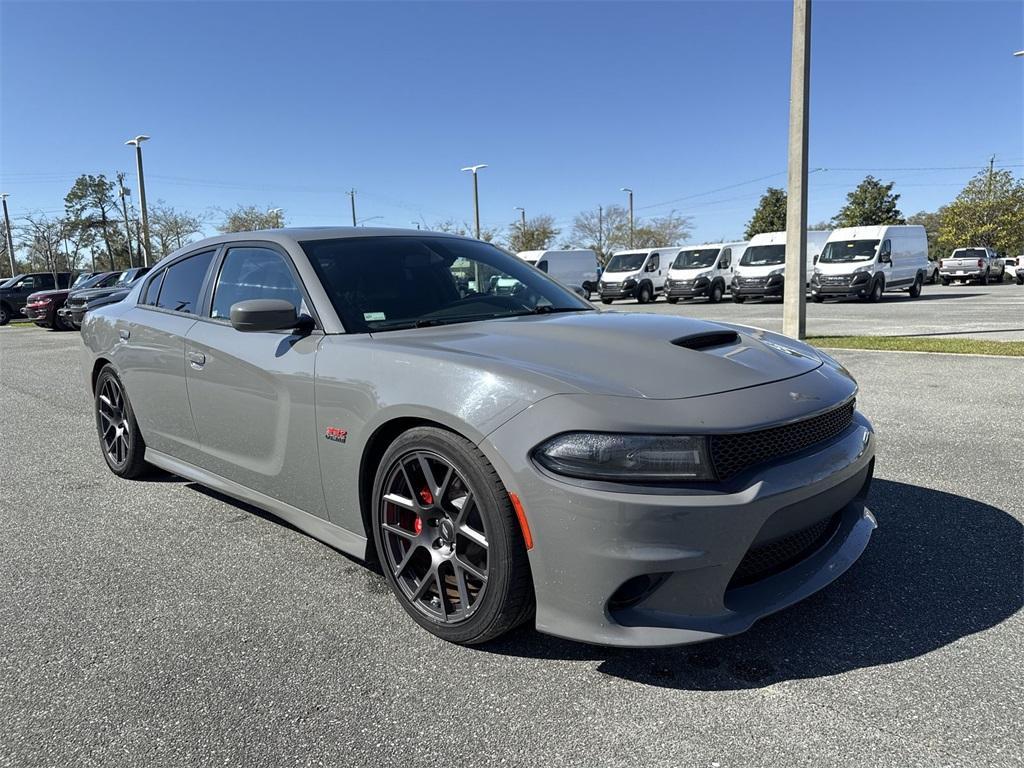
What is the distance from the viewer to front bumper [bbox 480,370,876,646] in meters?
2.14

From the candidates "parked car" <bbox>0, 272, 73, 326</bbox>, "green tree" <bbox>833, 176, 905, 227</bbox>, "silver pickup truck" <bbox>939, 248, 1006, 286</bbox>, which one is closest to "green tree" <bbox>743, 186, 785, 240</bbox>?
"green tree" <bbox>833, 176, 905, 227</bbox>

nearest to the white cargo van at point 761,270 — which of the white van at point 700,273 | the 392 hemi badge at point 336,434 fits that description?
Result: the white van at point 700,273

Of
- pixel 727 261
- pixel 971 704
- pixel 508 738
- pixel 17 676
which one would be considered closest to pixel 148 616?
pixel 17 676

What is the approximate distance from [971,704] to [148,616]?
2.85m

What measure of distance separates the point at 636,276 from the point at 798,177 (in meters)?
14.8

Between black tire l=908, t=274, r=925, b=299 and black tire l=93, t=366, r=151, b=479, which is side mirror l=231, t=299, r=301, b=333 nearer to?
black tire l=93, t=366, r=151, b=479

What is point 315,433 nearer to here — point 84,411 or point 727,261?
point 84,411

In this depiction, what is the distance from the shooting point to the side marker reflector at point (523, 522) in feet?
7.45

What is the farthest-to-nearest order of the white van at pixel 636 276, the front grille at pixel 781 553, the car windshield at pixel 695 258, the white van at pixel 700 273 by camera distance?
the white van at pixel 636 276 → the car windshield at pixel 695 258 → the white van at pixel 700 273 → the front grille at pixel 781 553

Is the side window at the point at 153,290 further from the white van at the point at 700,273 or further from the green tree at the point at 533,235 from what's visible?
the green tree at the point at 533,235

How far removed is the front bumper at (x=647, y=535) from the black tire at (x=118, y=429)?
3.16m

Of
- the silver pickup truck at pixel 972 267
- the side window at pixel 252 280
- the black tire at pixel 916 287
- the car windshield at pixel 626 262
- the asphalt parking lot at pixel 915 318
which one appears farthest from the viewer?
the silver pickup truck at pixel 972 267

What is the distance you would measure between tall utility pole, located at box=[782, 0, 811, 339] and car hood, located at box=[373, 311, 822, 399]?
895cm

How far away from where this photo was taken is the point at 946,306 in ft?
64.6
